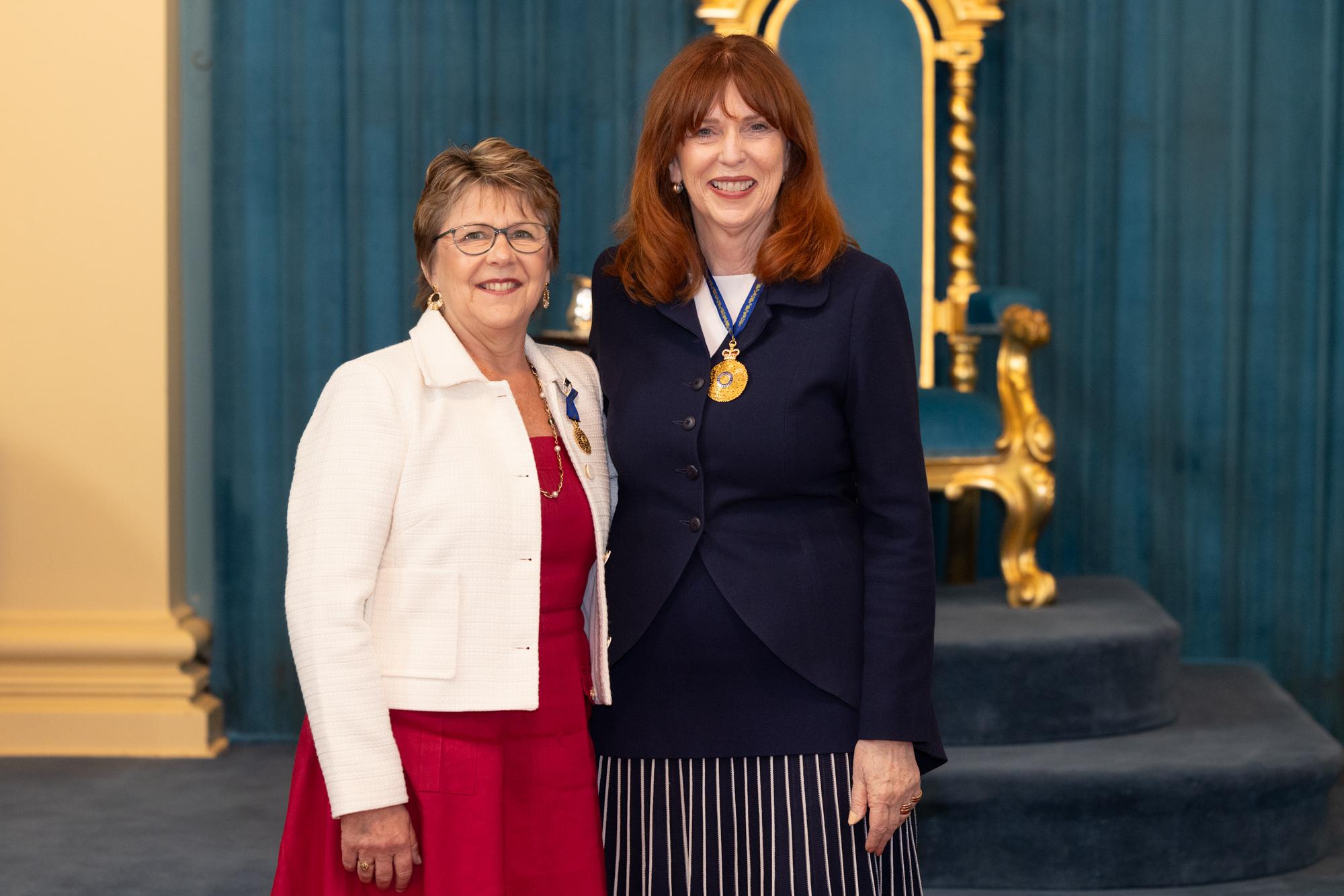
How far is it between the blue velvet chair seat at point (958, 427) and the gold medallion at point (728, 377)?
1842mm

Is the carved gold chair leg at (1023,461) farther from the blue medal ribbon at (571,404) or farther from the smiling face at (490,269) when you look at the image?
the smiling face at (490,269)

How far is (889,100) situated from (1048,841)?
1960mm

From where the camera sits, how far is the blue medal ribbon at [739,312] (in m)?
1.68

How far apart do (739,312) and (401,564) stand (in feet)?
1.59

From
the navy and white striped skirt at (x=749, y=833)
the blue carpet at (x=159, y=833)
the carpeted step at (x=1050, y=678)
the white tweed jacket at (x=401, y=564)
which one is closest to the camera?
the white tweed jacket at (x=401, y=564)

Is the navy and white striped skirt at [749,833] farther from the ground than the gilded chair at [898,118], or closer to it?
closer to it

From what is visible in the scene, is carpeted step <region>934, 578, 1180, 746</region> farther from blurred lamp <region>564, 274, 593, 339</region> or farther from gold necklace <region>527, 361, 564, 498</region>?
gold necklace <region>527, 361, 564, 498</region>

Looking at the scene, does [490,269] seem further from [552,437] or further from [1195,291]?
[1195,291]

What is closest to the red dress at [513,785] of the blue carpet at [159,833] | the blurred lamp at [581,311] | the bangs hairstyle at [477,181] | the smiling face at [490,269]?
the smiling face at [490,269]

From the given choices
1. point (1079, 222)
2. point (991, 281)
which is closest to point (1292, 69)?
point (1079, 222)

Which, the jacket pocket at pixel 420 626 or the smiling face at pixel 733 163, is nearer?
the jacket pocket at pixel 420 626

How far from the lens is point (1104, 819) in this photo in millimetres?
2920

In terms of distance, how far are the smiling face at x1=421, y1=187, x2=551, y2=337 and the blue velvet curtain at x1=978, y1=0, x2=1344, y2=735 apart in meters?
2.74

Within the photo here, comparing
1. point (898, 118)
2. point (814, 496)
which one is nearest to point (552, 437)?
point (814, 496)
